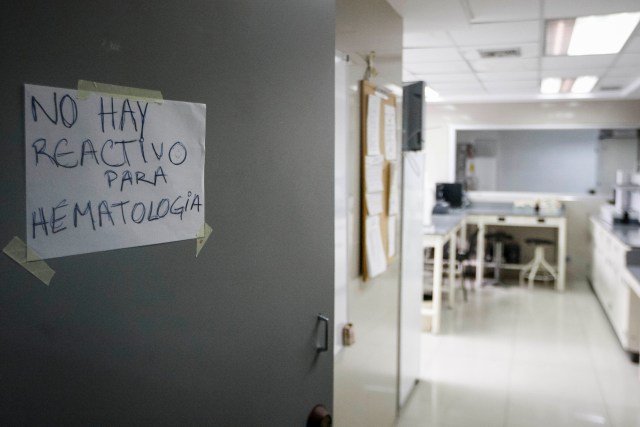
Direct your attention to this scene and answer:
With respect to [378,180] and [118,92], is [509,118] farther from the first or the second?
[118,92]

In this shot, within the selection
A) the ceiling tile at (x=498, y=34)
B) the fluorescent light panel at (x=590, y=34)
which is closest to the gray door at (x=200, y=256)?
the ceiling tile at (x=498, y=34)

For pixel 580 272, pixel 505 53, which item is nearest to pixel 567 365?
pixel 505 53

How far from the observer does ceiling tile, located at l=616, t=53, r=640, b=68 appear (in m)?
4.77

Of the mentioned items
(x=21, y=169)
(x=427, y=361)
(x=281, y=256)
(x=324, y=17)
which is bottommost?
(x=427, y=361)

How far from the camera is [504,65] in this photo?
5332 mm

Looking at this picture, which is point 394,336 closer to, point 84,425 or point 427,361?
point 427,361

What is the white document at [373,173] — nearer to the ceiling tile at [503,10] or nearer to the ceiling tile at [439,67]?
the ceiling tile at [503,10]

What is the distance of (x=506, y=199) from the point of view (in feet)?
26.1

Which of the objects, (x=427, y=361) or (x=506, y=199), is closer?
(x=427, y=361)

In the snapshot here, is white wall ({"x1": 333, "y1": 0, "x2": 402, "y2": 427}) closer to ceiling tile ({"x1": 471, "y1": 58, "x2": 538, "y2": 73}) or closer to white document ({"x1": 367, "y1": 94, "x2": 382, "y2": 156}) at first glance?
white document ({"x1": 367, "y1": 94, "x2": 382, "y2": 156})

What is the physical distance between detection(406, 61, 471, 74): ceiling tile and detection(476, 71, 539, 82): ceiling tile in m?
0.42

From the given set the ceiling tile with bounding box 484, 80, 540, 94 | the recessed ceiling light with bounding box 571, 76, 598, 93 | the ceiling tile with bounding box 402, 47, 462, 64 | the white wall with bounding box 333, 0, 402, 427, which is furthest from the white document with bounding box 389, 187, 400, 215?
the ceiling tile with bounding box 484, 80, 540, 94

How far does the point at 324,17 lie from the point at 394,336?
7.34 ft

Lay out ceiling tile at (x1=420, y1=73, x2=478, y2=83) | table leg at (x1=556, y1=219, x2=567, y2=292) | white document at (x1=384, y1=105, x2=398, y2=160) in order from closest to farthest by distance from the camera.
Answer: white document at (x1=384, y1=105, x2=398, y2=160) < ceiling tile at (x1=420, y1=73, x2=478, y2=83) < table leg at (x1=556, y1=219, x2=567, y2=292)
